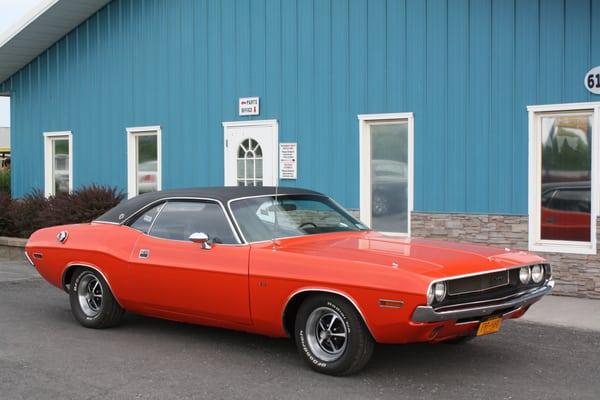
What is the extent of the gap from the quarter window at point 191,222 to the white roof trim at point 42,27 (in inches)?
343

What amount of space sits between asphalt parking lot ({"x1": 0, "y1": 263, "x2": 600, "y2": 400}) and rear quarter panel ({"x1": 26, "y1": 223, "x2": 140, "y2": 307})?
0.51 meters

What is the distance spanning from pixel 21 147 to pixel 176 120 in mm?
4927

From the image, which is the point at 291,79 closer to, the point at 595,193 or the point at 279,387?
the point at 595,193

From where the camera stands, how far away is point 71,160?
53.5 feet

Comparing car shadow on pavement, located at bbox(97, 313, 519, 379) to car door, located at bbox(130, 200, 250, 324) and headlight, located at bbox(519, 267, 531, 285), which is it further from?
headlight, located at bbox(519, 267, 531, 285)

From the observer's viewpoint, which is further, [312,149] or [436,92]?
[312,149]

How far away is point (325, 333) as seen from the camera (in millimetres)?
6094

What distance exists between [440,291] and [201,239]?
213cm

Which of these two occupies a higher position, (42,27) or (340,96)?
(42,27)

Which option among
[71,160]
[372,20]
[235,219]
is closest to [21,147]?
[71,160]

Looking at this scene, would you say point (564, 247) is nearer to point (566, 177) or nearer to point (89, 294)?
point (566, 177)

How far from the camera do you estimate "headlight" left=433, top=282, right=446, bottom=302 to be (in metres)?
5.65

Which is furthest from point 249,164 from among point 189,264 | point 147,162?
point 189,264

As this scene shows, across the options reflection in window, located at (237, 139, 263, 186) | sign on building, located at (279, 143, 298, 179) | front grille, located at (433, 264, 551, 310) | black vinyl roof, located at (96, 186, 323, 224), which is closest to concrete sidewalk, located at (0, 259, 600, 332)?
front grille, located at (433, 264, 551, 310)
